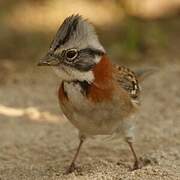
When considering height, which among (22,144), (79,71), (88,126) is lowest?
(22,144)

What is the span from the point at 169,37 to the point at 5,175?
5618mm

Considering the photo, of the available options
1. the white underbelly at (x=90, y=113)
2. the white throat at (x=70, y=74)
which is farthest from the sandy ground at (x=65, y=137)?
the white throat at (x=70, y=74)

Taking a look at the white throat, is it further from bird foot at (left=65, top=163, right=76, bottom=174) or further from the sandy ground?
bird foot at (left=65, top=163, right=76, bottom=174)

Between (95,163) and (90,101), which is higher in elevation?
(90,101)

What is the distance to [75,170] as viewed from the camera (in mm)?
6898

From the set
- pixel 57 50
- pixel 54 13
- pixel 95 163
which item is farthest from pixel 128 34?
pixel 57 50

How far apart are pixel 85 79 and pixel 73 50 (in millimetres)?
274

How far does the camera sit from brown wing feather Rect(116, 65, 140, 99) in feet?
22.4

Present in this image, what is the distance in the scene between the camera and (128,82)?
275 inches

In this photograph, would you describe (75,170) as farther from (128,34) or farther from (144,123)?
(128,34)

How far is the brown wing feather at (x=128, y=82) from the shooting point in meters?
6.84

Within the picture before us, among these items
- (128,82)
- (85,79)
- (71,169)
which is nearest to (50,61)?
(85,79)

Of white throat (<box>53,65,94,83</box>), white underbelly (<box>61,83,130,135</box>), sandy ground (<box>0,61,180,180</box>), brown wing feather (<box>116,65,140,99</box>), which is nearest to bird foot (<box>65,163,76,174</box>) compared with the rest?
sandy ground (<box>0,61,180,180</box>)

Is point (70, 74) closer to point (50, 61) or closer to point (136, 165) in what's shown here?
point (50, 61)
